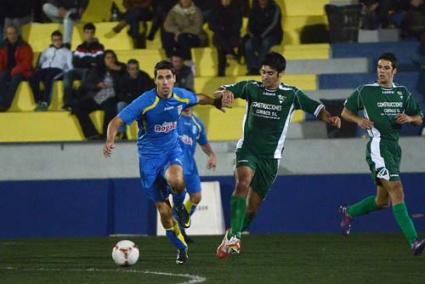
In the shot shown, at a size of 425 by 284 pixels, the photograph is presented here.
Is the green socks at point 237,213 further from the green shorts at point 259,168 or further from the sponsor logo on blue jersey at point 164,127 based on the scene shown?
the sponsor logo on blue jersey at point 164,127

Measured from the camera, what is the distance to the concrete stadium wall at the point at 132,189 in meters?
18.1

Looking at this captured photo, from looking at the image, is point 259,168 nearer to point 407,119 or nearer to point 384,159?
point 384,159

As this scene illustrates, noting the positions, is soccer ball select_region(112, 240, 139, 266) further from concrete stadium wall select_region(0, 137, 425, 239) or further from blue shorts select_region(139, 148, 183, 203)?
concrete stadium wall select_region(0, 137, 425, 239)

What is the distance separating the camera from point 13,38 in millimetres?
20547

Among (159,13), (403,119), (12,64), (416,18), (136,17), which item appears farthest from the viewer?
(136,17)

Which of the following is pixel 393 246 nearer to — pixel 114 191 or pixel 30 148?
pixel 114 191

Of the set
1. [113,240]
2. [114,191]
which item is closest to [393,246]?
[113,240]

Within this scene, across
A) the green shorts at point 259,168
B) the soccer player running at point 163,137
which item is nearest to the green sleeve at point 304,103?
the green shorts at point 259,168

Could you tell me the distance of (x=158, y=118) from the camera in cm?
1229

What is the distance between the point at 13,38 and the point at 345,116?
8732 millimetres

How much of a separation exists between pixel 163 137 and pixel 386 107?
2.48 m

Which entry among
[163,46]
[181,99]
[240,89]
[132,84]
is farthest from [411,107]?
[163,46]

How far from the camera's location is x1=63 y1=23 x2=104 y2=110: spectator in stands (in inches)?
792

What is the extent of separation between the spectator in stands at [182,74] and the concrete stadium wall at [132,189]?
154 centimetres
